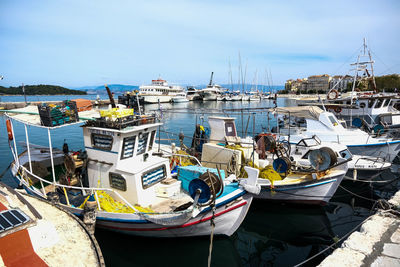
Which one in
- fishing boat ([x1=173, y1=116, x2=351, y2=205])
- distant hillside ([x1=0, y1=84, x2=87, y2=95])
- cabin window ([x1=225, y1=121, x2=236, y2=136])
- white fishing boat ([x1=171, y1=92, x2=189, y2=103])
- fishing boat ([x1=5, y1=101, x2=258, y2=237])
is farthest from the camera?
distant hillside ([x1=0, y1=84, x2=87, y2=95])

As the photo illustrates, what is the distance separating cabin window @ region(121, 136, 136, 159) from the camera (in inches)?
348

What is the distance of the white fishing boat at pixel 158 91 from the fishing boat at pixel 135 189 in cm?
6739

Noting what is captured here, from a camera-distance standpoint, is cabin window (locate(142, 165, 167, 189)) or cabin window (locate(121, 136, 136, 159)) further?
cabin window (locate(142, 165, 167, 189))

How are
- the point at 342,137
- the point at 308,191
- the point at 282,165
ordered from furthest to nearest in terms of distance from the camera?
the point at 342,137 < the point at 308,191 < the point at 282,165

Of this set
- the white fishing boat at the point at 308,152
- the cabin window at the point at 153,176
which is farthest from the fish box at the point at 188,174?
the white fishing boat at the point at 308,152

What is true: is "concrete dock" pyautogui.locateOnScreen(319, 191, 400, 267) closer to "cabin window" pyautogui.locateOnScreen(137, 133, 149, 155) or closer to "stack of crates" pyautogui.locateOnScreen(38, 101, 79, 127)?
"cabin window" pyautogui.locateOnScreen(137, 133, 149, 155)

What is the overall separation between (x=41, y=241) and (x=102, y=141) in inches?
171

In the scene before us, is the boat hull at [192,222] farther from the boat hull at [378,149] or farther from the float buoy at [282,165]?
the boat hull at [378,149]

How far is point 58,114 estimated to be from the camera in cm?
902

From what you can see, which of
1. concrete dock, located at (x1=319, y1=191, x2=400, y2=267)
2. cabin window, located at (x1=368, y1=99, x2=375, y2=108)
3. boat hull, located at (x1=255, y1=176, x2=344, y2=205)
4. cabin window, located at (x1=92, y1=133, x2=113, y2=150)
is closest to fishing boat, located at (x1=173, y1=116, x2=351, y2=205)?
boat hull, located at (x1=255, y1=176, x2=344, y2=205)

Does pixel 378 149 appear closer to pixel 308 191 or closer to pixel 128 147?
pixel 308 191

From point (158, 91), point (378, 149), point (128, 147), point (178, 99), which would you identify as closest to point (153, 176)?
point (128, 147)

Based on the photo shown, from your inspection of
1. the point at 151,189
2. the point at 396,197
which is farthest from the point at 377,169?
the point at 151,189

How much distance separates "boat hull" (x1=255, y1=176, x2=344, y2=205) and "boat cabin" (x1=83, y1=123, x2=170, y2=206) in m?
5.25
